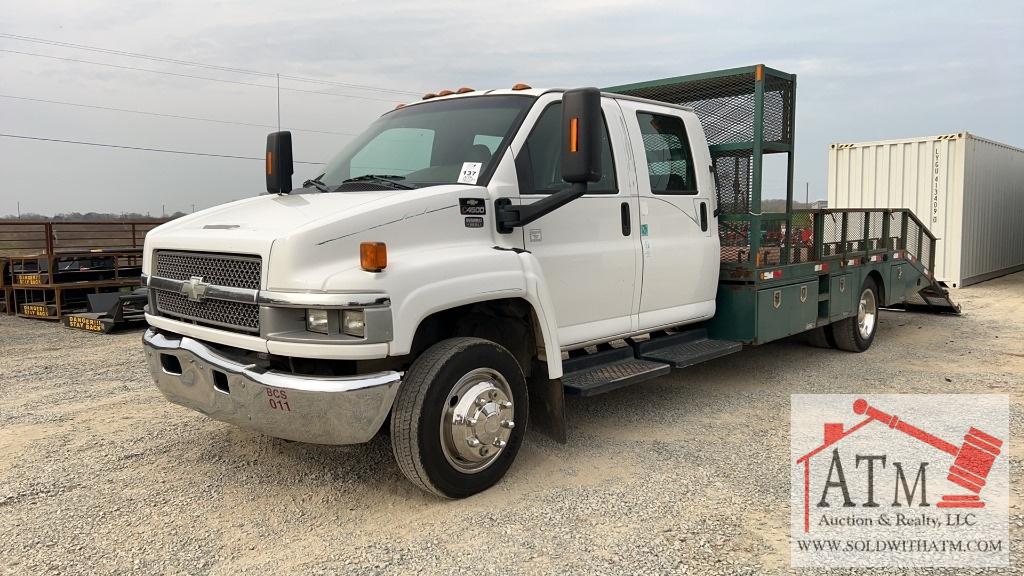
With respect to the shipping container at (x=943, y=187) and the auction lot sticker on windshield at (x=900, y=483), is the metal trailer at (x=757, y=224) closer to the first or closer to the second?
the auction lot sticker on windshield at (x=900, y=483)

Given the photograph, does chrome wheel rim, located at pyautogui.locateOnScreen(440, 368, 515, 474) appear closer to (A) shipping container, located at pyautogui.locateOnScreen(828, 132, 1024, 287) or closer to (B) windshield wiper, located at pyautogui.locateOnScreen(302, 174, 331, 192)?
(B) windshield wiper, located at pyautogui.locateOnScreen(302, 174, 331, 192)

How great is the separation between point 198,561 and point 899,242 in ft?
28.0

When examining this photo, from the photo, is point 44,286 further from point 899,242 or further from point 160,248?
point 899,242

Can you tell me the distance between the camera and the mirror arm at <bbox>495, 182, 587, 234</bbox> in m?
3.95

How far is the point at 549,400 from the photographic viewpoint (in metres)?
4.37

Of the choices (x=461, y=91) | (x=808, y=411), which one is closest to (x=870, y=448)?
(x=808, y=411)

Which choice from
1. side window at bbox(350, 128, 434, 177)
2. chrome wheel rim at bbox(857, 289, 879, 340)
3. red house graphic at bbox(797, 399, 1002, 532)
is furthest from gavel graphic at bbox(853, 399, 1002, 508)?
side window at bbox(350, 128, 434, 177)

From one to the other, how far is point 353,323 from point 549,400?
57.3 inches

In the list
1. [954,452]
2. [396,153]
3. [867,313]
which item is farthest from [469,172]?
[867,313]

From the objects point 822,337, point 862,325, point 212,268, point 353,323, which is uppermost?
point 212,268

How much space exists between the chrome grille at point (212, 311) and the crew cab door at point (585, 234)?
154 cm

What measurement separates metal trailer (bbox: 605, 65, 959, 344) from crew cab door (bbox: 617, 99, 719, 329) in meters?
0.28

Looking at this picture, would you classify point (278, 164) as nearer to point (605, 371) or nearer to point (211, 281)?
point (211, 281)

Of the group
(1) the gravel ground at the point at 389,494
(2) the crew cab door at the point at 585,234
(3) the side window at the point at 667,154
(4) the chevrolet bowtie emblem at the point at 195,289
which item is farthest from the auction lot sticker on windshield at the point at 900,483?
(4) the chevrolet bowtie emblem at the point at 195,289
